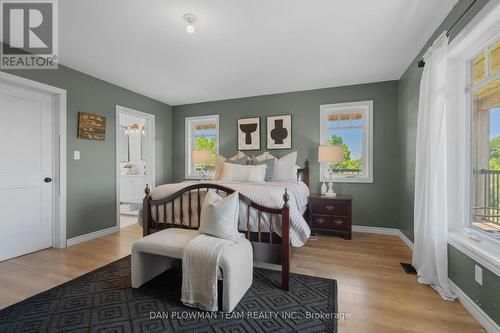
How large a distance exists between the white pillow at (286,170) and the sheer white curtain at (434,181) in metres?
1.68

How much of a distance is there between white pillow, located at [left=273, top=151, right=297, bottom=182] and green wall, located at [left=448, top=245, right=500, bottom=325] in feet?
6.57

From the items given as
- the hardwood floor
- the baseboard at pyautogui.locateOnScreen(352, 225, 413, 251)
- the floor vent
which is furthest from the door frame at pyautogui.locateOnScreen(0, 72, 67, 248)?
the baseboard at pyautogui.locateOnScreen(352, 225, 413, 251)

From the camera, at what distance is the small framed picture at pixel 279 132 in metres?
4.25

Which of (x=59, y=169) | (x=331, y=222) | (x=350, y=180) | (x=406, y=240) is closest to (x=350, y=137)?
(x=350, y=180)

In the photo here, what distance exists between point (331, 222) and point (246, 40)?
280cm

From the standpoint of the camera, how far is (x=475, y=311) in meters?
1.68

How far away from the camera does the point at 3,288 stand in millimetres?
2074

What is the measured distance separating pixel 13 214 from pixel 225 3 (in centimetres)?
339

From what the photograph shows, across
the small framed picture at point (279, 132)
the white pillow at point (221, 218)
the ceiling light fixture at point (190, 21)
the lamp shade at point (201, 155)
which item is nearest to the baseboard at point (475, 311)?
the white pillow at point (221, 218)

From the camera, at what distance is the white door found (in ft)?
8.74

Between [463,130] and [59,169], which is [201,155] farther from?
[463,130]

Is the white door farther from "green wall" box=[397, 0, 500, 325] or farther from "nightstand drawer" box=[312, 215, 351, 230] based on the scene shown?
"green wall" box=[397, 0, 500, 325]

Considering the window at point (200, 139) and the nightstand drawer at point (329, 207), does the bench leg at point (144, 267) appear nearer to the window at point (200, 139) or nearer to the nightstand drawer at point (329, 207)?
the nightstand drawer at point (329, 207)

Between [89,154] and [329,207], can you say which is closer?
[89,154]
